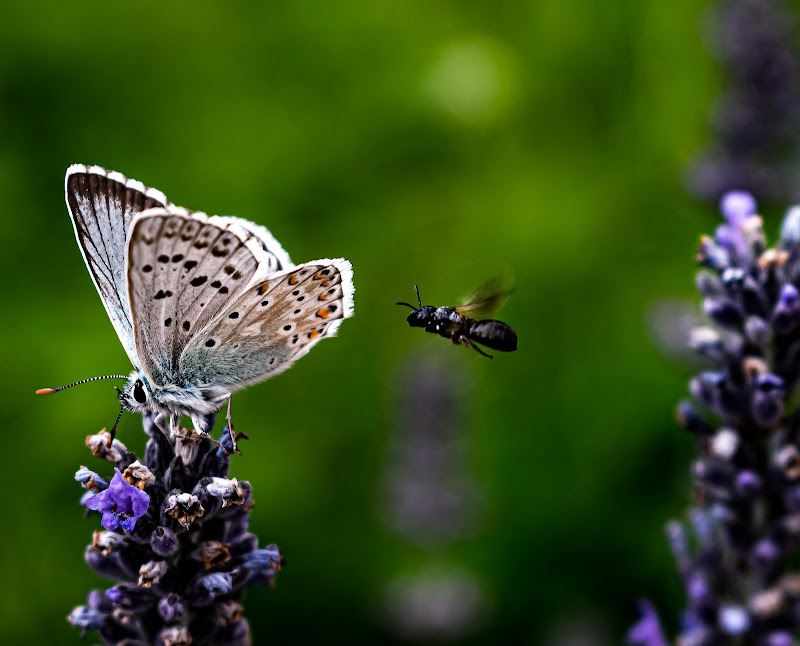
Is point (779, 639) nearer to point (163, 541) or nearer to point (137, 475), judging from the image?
point (163, 541)

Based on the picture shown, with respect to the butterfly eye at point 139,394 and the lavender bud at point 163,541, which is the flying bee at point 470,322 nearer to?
the butterfly eye at point 139,394

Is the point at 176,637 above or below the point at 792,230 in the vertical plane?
below

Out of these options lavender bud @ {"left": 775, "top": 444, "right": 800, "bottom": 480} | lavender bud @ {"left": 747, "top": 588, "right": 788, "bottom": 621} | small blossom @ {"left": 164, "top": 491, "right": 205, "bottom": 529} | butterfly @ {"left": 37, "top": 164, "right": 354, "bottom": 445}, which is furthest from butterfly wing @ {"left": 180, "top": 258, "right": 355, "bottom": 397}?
lavender bud @ {"left": 747, "top": 588, "right": 788, "bottom": 621}

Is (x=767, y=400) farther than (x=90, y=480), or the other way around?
(x=767, y=400)

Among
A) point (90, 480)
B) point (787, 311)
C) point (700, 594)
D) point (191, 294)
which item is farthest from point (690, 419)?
point (90, 480)

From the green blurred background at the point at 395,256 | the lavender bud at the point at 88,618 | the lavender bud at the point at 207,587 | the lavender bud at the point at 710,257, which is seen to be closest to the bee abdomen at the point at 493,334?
the lavender bud at the point at 710,257

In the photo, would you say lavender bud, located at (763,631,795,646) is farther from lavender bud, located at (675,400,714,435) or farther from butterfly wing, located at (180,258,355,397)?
butterfly wing, located at (180,258,355,397)
